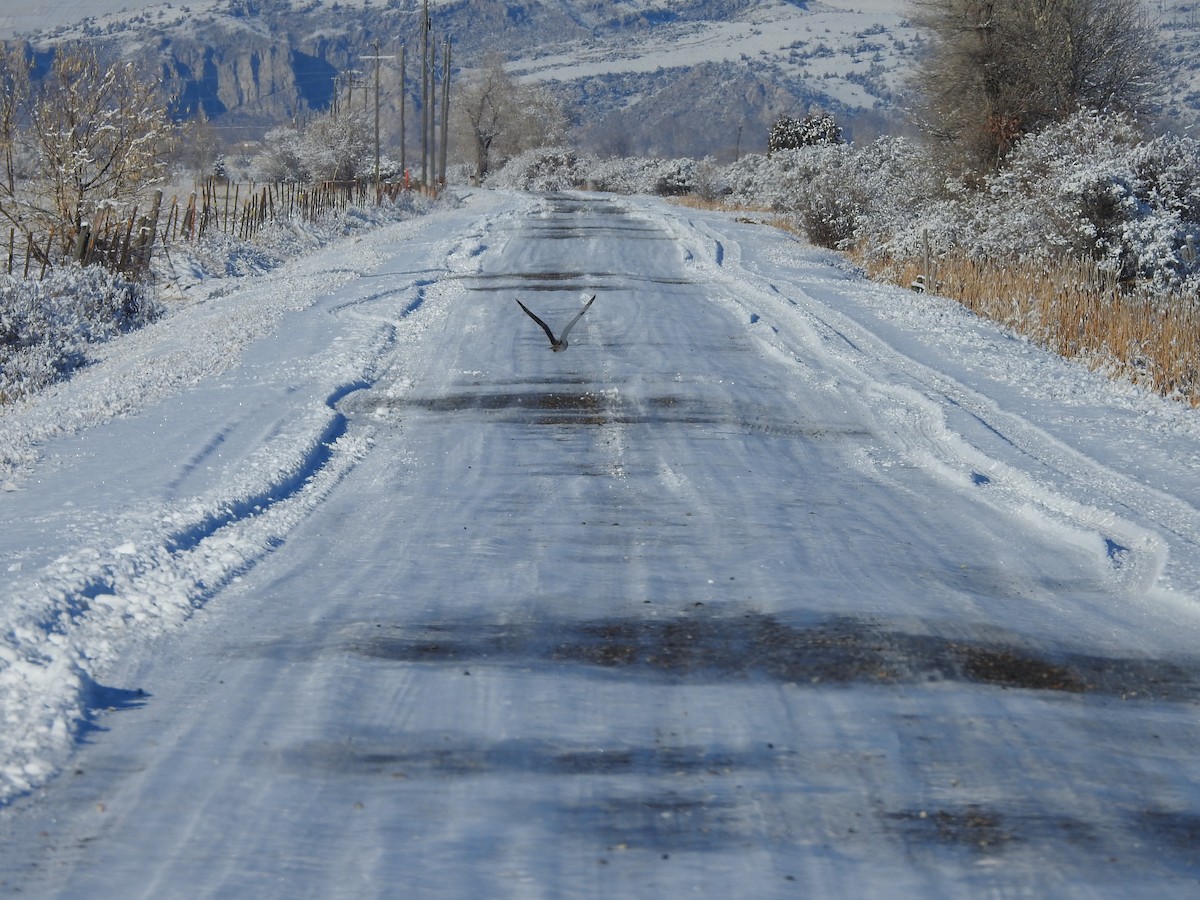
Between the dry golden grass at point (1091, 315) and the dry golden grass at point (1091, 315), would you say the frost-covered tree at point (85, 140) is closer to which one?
the dry golden grass at point (1091, 315)

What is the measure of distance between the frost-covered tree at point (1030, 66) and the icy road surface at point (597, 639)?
16.4 metres

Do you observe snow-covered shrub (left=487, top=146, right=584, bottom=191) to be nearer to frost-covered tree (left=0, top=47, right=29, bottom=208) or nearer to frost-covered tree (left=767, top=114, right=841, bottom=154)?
frost-covered tree (left=767, top=114, right=841, bottom=154)

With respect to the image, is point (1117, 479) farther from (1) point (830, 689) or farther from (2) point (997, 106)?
(2) point (997, 106)

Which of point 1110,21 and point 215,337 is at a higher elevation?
point 1110,21

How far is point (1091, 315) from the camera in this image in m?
14.9

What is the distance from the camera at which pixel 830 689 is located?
5102mm

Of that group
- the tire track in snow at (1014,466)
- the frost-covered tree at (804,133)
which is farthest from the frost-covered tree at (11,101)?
the frost-covered tree at (804,133)

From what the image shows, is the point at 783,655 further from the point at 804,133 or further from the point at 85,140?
the point at 804,133

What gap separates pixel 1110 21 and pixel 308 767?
27223mm

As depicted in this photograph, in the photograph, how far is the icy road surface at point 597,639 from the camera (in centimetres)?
386

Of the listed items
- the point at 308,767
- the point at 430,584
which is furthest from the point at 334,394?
the point at 308,767

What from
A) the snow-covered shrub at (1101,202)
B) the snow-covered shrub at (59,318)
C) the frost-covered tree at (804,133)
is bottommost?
the snow-covered shrub at (59,318)

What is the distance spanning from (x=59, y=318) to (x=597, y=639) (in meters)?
14.3

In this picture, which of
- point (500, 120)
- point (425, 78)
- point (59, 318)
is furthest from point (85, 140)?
point (500, 120)
